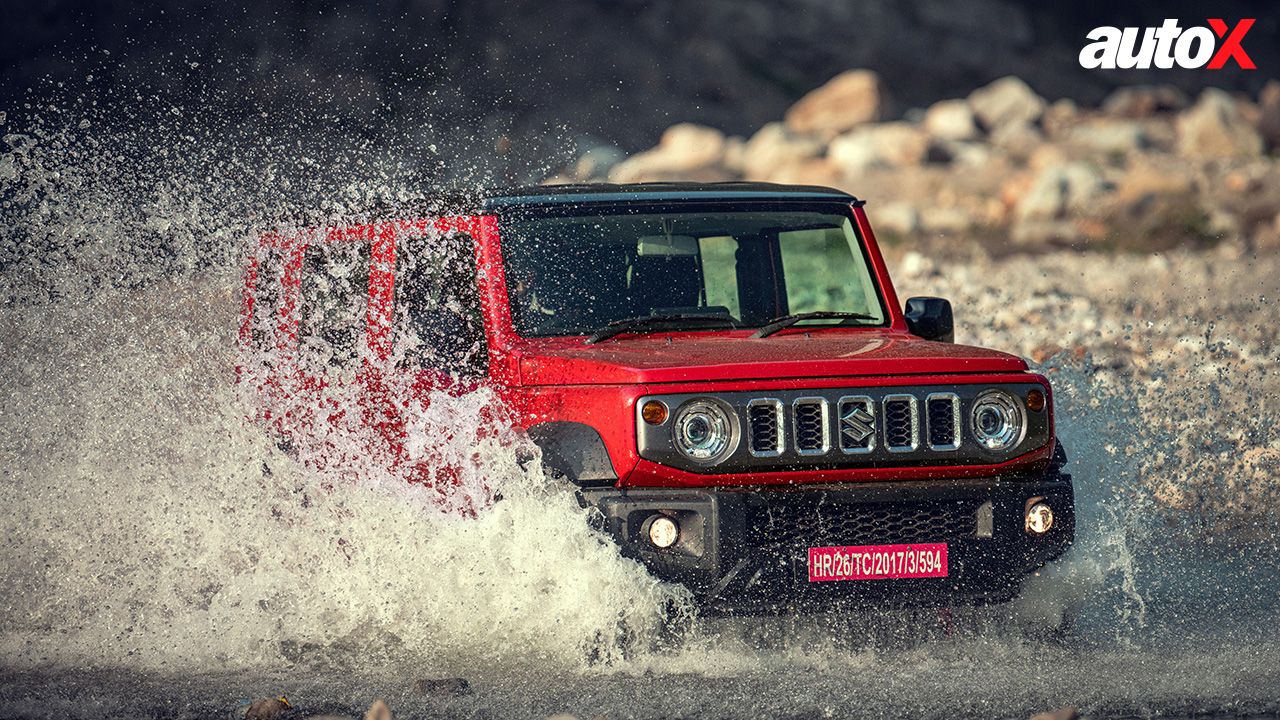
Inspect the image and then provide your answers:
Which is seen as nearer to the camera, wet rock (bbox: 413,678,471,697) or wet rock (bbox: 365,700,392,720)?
wet rock (bbox: 365,700,392,720)

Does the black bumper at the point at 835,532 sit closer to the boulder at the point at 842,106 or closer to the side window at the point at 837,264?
the side window at the point at 837,264

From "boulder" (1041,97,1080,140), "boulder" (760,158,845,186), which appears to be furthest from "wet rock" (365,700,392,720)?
"boulder" (1041,97,1080,140)

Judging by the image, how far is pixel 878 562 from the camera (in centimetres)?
630

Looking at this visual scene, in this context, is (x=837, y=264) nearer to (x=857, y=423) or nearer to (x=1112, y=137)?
(x=857, y=423)

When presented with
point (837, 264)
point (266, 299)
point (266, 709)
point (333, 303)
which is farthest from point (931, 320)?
point (266, 709)

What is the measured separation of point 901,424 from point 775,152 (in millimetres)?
28905

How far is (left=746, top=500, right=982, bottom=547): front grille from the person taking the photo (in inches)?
244

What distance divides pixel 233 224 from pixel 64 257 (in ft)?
3.63

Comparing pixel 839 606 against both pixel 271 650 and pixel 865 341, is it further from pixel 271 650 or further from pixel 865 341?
pixel 271 650

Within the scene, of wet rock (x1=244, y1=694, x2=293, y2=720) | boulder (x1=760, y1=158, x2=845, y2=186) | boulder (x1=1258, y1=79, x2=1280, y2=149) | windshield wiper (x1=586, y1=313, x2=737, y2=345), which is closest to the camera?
wet rock (x1=244, y1=694, x2=293, y2=720)

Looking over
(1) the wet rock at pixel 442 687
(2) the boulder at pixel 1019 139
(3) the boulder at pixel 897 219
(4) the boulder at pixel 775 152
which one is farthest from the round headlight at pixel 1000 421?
(2) the boulder at pixel 1019 139

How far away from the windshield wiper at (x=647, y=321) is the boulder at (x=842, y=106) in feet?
97.1

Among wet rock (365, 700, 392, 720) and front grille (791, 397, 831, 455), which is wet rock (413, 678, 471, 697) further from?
front grille (791, 397, 831, 455)

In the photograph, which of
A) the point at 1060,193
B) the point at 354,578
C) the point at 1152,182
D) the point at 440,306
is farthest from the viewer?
the point at 1060,193
